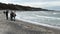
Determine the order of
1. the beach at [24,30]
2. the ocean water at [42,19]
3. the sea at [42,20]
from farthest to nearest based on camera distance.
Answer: the ocean water at [42,19] → the sea at [42,20] → the beach at [24,30]

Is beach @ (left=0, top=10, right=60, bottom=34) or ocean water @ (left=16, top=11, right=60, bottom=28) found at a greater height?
beach @ (left=0, top=10, right=60, bottom=34)

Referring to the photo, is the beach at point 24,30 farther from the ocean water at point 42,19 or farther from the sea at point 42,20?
the ocean water at point 42,19

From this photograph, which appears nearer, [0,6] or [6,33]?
[6,33]

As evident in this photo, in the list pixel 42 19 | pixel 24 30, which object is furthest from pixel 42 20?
pixel 24 30

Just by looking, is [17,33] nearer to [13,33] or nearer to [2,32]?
[13,33]

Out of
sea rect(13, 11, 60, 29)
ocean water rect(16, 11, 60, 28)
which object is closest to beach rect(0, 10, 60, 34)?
sea rect(13, 11, 60, 29)

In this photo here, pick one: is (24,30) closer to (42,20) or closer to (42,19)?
(42,20)

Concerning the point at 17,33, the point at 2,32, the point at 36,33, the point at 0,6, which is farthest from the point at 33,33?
the point at 0,6

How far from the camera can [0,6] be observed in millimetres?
91125

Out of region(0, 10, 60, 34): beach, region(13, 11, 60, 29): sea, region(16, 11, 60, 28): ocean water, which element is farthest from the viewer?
region(16, 11, 60, 28): ocean water

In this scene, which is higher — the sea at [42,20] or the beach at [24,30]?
the beach at [24,30]

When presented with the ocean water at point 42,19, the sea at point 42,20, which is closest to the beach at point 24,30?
the sea at point 42,20

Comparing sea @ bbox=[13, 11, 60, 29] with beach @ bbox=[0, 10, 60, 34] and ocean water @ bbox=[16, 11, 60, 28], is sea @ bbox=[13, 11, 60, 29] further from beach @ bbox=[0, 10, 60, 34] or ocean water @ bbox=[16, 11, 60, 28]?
beach @ bbox=[0, 10, 60, 34]

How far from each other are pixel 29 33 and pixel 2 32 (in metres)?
2.02
